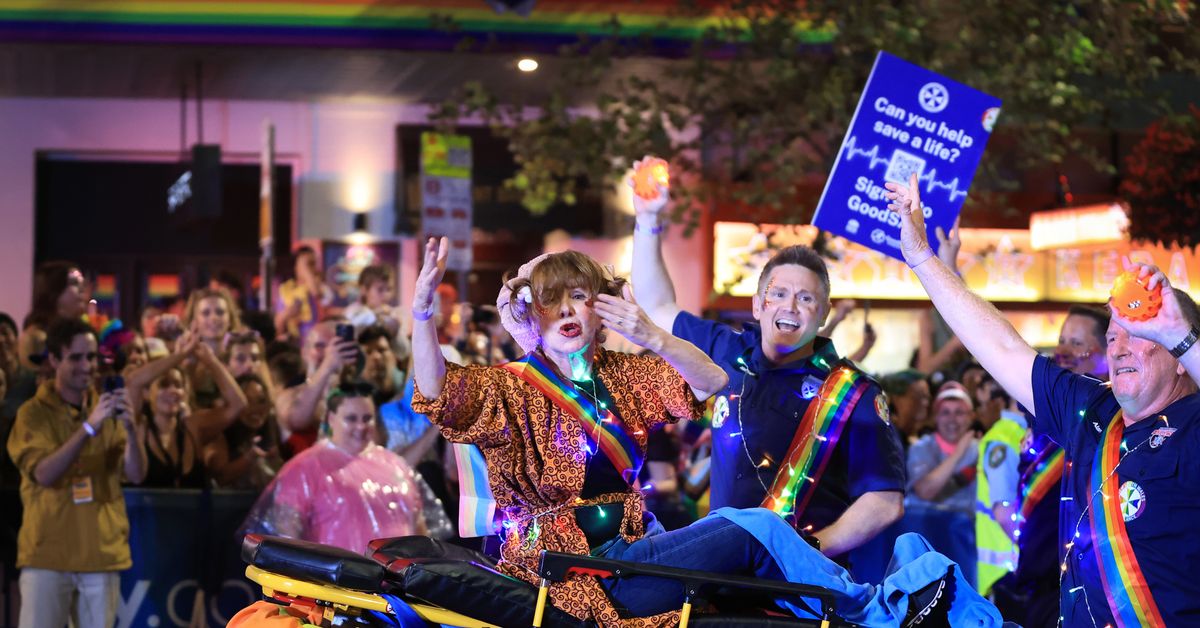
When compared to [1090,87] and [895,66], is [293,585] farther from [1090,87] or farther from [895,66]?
[1090,87]

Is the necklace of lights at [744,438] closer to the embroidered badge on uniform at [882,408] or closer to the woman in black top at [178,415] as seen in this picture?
the embroidered badge on uniform at [882,408]

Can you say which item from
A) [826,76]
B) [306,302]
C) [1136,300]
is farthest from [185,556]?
[826,76]

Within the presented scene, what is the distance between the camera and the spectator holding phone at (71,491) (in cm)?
667

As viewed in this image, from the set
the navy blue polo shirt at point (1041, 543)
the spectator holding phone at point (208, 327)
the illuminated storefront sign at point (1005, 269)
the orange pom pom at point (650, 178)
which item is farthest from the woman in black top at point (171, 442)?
the illuminated storefront sign at point (1005, 269)

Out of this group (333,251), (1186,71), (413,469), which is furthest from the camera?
(333,251)

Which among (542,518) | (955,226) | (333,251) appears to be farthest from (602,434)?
(333,251)

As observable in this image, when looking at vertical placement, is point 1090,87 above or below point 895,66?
above

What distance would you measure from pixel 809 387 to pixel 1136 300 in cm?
155

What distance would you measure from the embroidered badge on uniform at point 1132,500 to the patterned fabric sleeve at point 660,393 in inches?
47.1

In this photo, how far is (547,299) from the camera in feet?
13.5

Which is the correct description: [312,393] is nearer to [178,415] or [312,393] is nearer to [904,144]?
[178,415]

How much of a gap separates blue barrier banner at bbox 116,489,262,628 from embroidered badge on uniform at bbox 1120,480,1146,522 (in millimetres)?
4717

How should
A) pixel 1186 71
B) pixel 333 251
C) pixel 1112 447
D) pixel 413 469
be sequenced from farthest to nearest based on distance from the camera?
pixel 333 251
pixel 1186 71
pixel 413 469
pixel 1112 447

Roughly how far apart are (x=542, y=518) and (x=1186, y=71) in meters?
8.93
